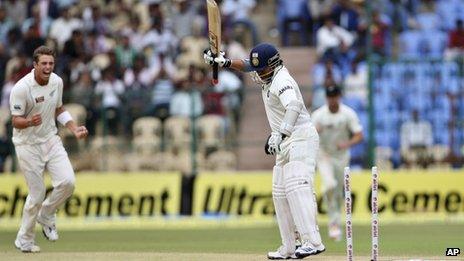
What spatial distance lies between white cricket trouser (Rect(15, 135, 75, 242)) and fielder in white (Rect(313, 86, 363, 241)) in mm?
5218

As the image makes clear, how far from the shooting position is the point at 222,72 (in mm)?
25844

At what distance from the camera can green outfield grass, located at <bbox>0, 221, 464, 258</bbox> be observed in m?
17.1

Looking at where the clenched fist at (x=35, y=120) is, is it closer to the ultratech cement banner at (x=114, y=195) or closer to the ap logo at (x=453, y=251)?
the ap logo at (x=453, y=251)

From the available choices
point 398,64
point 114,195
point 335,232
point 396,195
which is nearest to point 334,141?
point 335,232

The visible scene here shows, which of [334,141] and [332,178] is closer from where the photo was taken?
[332,178]

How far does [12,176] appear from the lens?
2411cm

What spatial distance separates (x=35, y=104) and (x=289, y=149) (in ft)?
12.2

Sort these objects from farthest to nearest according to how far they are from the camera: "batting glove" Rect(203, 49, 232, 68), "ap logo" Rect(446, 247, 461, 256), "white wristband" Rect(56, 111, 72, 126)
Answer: "white wristband" Rect(56, 111, 72, 126), "ap logo" Rect(446, 247, 461, 256), "batting glove" Rect(203, 49, 232, 68)

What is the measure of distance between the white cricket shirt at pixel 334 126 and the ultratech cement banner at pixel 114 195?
14.7ft

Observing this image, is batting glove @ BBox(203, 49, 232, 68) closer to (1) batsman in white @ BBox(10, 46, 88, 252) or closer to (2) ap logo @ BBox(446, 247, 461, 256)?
(1) batsman in white @ BBox(10, 46, 88, 252)

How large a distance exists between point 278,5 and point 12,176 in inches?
298

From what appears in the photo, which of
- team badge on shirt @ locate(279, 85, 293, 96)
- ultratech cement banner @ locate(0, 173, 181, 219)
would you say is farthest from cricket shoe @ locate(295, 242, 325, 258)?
ultratech cement banner @ locate(0, 173, 181, 219)

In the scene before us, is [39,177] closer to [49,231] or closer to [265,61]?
[49,231]

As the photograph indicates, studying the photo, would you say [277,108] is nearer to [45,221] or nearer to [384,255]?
[384,255]
